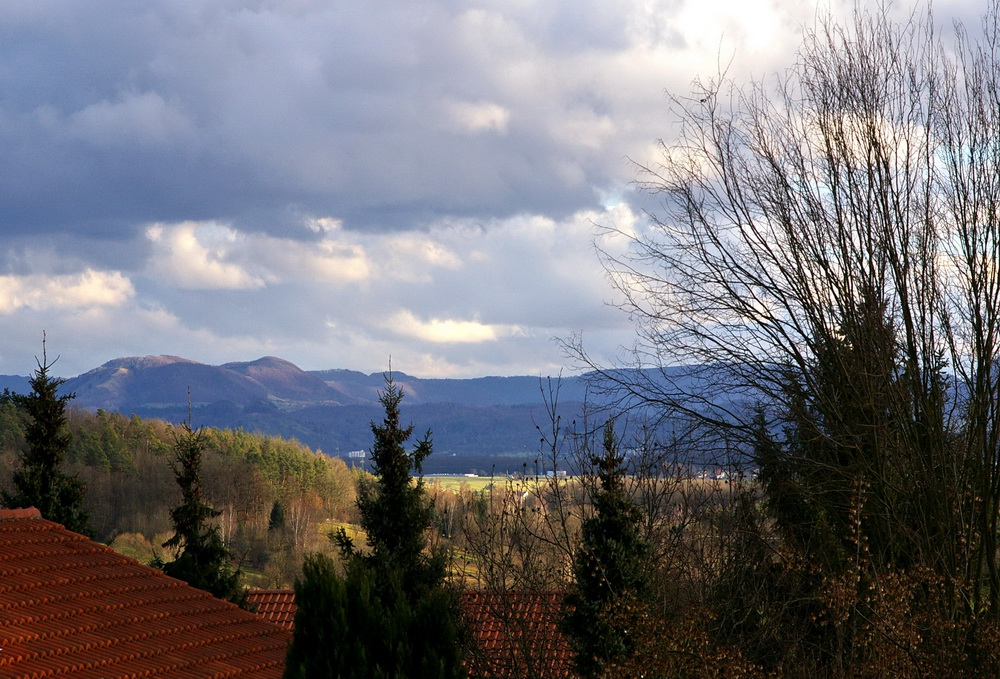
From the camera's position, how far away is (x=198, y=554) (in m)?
23.0

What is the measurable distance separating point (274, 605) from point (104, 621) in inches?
Answer: 612

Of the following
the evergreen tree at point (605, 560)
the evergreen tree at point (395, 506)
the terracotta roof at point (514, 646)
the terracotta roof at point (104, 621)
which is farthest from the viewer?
the evergreen tree at point (395, 506)

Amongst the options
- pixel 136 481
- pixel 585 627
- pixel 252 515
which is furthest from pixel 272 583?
pixel 585 627

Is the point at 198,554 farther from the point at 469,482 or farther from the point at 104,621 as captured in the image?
the point at 469,482

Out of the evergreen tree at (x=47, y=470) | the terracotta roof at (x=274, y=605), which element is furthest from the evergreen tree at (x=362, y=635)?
the evergreen tree at (x=47, y=470)

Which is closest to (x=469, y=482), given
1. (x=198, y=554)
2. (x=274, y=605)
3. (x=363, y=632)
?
(x=274, y=605)

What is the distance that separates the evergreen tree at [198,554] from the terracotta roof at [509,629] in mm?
970

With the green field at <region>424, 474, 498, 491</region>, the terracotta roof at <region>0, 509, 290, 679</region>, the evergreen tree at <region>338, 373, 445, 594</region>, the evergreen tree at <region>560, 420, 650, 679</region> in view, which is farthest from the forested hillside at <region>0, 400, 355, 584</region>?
the terracotta roof at <region>0, 509, 290, 679</region>

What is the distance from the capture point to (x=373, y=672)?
25.6ft

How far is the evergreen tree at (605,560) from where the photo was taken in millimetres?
15586

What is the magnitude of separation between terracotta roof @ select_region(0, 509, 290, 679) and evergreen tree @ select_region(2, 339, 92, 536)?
564 inches

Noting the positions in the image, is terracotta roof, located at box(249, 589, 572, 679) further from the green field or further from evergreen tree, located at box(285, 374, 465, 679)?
evergreen tree, located at box(285, 374, 465, 679)

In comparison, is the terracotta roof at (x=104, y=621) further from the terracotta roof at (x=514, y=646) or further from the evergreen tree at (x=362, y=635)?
the terracotta roof at (x=514, y=646)

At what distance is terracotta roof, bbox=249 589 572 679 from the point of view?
13844 mm
